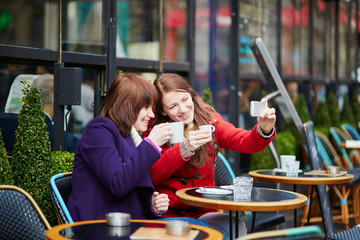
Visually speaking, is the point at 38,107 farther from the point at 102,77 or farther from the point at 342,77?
the point at 342,77

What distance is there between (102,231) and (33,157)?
1186 millimetres

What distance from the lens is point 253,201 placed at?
99.3 inches

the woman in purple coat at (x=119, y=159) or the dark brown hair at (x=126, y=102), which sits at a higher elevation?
the dark brown hair at (x=126, y=102)

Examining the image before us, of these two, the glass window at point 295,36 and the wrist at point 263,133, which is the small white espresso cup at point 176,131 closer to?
the wrist at point 263,133

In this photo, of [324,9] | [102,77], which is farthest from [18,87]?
[324,9]

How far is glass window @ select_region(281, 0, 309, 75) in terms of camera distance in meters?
8.11

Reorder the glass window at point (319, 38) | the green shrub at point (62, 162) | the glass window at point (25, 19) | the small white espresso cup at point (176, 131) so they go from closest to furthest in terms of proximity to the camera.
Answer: the small white espresso cup at point (176, 131), the green shrub at point (62, 162), the glass window at point (25, 19), the glass window at point (319, 38)

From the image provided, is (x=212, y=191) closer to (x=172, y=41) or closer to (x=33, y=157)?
(x=33, y=157)

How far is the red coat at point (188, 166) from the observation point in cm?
288

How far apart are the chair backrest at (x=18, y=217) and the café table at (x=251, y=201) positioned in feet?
2.46

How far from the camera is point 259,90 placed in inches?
273

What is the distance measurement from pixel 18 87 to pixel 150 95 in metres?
1.17

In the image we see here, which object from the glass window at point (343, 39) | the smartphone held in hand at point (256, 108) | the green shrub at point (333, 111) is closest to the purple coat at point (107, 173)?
the smartphone held in hand at point (256, 108)

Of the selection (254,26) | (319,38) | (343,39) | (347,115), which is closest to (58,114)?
(254,26)
